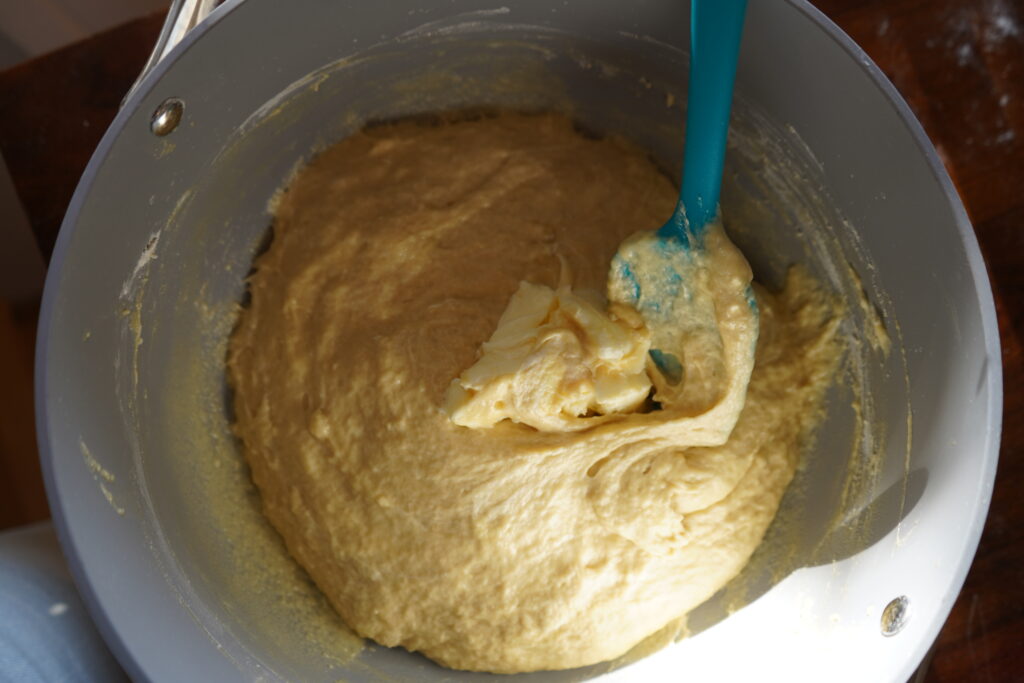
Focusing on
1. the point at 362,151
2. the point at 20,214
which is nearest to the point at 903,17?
the point at 362,151

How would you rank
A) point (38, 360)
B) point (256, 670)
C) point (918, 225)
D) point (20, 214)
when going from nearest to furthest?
point (38, 360)
point (918, 225)
point (256, 670)
point (20, 214)

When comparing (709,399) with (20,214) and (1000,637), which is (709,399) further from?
(20,214)

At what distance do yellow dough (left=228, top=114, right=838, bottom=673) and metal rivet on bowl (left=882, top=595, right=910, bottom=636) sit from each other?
0.81 feet

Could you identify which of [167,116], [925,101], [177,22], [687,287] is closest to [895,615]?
[687,287]

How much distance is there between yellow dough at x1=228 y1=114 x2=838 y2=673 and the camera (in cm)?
141

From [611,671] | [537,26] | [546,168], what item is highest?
[537,26]

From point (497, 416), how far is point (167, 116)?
2.20 feet

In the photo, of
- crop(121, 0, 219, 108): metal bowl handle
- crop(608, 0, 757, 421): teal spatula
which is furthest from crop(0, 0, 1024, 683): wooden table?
crop(608, 0, 757, 421): teal spatula

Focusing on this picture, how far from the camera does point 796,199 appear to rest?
144 cm

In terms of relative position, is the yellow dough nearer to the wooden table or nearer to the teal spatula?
the teal spatula

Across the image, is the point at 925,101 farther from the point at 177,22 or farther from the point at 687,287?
the point at 177,22

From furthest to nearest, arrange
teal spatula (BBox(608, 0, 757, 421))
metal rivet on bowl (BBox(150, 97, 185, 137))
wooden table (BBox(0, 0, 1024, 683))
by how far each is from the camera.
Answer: wooden table (BBox(0, 0, 1024, 683)) → teal spatula (BBox(608, 0, 757, 421)) → metal rivet on bowl (BBox(150, 97, 185, 137))

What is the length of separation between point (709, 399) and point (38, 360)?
971 millimetres

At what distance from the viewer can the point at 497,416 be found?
4.56 ft
